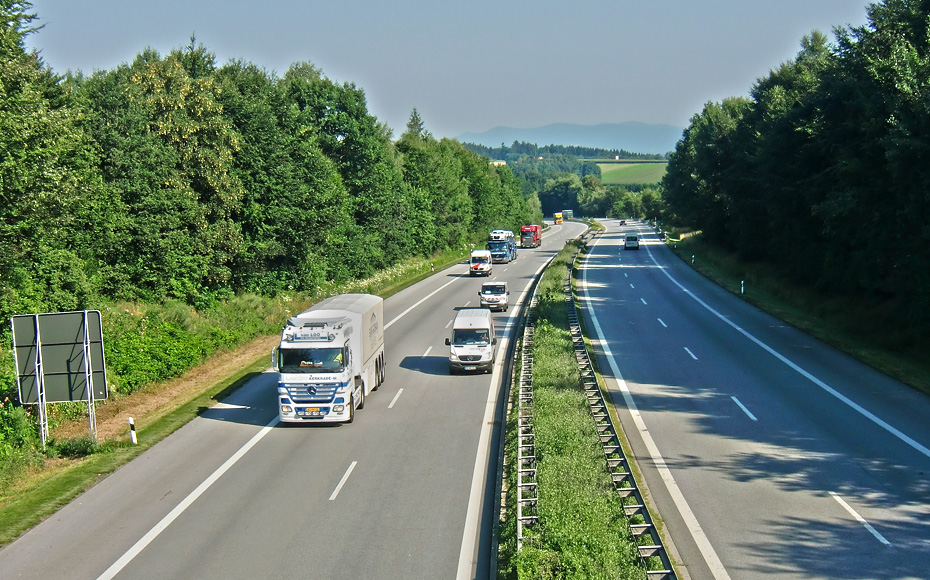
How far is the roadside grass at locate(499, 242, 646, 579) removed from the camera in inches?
472

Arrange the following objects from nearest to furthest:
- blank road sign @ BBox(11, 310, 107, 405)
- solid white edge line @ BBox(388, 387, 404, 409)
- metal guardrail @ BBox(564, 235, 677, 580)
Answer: metal guardrail @ BBox(564, 235, 677, 580), blank road sign @ BBox(11, 310, 107, 405), solid white edge line @ BBox(388, 387, 404, 409)

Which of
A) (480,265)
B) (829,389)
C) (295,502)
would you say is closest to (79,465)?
(295,502)

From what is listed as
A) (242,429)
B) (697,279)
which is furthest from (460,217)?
(242,429)

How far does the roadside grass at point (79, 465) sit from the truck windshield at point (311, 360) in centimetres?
409

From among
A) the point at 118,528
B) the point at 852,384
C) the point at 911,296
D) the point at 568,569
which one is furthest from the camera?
the point at 911,296

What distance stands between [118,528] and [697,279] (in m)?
51.6

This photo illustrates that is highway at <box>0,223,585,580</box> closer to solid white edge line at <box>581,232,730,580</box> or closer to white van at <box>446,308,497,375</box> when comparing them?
Answer: white van at <box>446,308,497,375</box>

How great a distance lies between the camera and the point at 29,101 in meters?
23.1

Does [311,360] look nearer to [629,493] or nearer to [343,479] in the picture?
[343,479]

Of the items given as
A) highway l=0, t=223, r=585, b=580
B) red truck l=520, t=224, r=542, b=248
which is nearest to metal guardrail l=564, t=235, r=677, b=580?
highway l=0, t=223, r=585, b=580

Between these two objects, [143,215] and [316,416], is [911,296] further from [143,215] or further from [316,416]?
[143,215]

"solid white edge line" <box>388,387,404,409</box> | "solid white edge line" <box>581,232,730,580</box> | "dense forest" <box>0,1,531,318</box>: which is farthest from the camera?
"solid white edge line" <box>388,387,404,409</box>

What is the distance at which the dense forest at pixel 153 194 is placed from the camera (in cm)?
2366

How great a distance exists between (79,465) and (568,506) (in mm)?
13433
